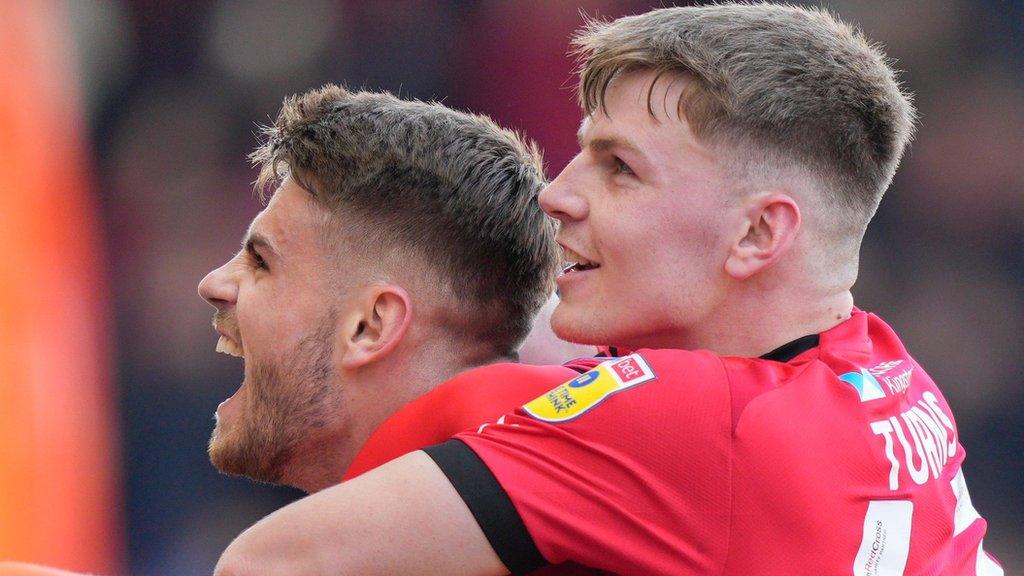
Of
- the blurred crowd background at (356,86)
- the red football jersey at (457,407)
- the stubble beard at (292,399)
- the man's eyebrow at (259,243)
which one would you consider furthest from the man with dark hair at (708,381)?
the blurred crowd background at (356,86)

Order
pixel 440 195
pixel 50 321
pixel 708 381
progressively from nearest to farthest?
pixel 708 381
pixel 440 195
pixel 50 321

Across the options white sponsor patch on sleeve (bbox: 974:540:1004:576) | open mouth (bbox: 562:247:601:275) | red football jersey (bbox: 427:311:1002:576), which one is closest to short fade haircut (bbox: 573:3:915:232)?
open mouth (bbox: 562:247:601:275)

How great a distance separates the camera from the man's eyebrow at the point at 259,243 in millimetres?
2184

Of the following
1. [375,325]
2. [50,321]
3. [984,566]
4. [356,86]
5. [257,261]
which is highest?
[356,86]

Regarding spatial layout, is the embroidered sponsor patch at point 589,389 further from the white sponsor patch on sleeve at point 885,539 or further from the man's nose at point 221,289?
the man's nose at point 221,289

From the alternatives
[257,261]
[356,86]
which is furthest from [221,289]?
[356,86]

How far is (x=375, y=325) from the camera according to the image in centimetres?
210

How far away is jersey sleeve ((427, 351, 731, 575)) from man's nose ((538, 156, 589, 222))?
480 mm

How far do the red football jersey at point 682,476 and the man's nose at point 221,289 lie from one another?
81cm

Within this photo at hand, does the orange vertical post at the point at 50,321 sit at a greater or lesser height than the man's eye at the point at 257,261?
greater

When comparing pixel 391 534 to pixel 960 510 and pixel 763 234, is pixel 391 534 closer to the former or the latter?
pixel 763 234

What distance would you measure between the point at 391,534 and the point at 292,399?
67 cm

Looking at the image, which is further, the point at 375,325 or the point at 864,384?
the point at 375,325

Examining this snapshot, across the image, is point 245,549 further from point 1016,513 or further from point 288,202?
point 1016,513
